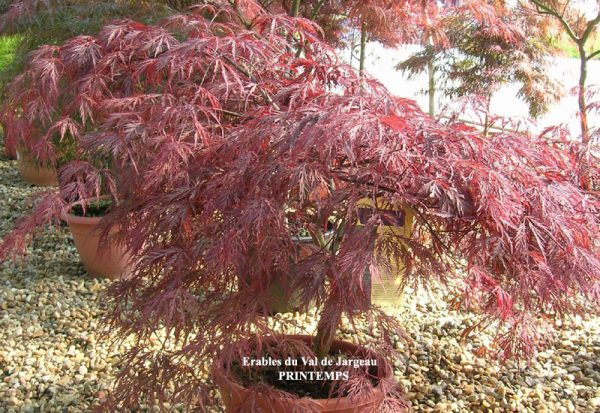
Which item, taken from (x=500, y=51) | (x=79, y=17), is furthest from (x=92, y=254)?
(x=500, y=51)

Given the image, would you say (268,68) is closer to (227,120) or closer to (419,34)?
(227,120)

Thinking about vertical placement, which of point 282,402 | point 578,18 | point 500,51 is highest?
point 578,18

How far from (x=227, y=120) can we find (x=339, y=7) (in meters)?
Result: 2.14

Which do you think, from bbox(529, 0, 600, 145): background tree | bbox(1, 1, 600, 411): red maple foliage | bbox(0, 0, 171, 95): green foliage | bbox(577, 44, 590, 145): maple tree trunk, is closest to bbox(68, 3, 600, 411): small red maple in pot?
bbox(1, 1, 600, 411): red maple foliage

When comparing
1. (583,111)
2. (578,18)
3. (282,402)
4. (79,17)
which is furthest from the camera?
(578,18)

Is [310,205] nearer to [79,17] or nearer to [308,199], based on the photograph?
[308,199]

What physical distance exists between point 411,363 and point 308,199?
1.25 meters

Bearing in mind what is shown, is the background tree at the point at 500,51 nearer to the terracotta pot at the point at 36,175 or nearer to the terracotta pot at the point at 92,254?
the terracotta pot at the point at 92,254

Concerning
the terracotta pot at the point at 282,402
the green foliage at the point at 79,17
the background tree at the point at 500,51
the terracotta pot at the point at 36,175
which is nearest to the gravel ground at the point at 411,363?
the terracotta pot at the point at 282,402

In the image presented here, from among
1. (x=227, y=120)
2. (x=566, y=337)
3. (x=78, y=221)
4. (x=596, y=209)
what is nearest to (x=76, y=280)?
(x=78, y=221)

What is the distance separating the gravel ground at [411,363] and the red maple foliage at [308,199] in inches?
26.5

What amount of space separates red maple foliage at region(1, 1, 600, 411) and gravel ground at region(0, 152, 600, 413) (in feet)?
2.21

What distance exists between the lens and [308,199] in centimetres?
170

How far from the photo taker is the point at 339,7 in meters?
3.84
